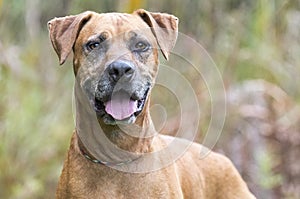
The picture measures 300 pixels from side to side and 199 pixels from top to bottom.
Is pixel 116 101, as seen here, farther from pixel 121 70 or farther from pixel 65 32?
pixel 65 32

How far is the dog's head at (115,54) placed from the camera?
5777mm

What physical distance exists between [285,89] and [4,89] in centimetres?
339

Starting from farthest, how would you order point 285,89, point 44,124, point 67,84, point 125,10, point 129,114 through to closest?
point 285,89 → point 67,84 → point 44,124 → point 125,10 → point 129,114

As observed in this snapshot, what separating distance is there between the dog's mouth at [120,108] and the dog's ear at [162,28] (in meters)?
0.48

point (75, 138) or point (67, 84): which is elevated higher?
point (75, 138)

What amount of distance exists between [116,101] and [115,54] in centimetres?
30

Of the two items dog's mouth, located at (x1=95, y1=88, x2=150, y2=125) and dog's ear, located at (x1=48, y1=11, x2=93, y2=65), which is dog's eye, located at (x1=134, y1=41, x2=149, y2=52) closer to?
dog's mouth, located at (x1=95, y1=88, x2=150, y2=125)

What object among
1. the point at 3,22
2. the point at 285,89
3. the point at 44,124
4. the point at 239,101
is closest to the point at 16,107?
the point at 44,124

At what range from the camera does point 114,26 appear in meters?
6.00

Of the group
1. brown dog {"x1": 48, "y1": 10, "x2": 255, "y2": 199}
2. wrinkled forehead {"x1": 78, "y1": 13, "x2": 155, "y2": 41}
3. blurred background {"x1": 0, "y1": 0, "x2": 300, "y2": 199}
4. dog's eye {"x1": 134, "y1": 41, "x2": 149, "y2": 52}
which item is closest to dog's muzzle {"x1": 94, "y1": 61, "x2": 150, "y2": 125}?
brown dog {"x1": 48, "y1": 10, "x2": 255, "y2": 199}

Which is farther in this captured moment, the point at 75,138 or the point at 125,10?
the point at 125,10

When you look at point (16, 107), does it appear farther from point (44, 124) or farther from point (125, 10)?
point (125, 10)

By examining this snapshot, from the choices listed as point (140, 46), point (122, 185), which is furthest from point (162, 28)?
point (122, 185)

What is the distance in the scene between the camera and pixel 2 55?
862 centimetres
